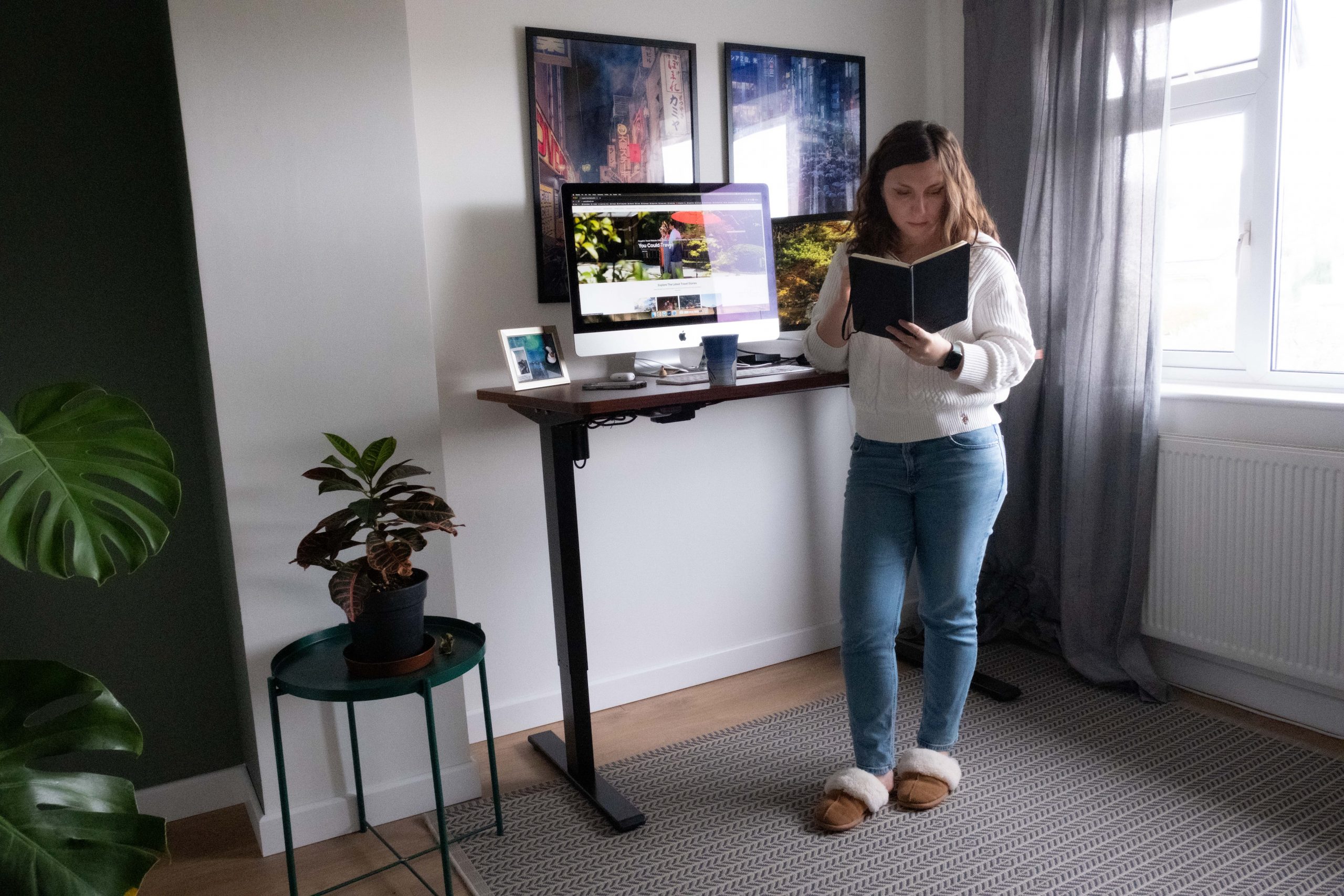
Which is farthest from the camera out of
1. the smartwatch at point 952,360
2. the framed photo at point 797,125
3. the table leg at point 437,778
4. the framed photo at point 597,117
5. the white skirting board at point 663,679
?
the framed photo at point 797,125

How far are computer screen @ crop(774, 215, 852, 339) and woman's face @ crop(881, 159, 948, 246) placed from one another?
604 millimetres

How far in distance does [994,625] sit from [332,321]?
6.63 feet

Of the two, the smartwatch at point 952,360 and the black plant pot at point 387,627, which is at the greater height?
the smartwatch at point 952,360

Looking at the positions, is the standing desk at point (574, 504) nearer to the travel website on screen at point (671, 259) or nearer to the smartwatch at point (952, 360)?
the travel website on screen at point (671, 259)

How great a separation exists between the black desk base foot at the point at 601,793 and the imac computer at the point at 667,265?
0.94 metres

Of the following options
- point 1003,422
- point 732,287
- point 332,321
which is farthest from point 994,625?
point 332,321

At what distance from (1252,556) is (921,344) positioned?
3.87 feet

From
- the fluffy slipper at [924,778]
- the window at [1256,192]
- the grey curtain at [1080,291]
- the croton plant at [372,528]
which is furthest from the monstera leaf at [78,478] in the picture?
the window at [1256,192]

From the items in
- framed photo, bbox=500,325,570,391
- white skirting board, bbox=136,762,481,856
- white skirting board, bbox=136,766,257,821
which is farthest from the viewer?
framed photo, bbox=500,325,570,391

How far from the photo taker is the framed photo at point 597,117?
2.30 metres

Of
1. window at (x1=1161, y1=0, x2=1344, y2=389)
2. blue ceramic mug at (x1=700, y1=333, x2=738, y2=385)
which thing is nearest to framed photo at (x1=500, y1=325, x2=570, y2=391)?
blue ceramic mug at (x1=700, y1=333, x2=738, y2=385)

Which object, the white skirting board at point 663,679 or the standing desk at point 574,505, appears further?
the white skirting board at point 663,679

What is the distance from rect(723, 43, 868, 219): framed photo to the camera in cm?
258

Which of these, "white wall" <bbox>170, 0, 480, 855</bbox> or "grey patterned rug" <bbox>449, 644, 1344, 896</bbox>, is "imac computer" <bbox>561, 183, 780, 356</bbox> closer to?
"white wall" <bbox>170, 0, 480, 855</bbox>
